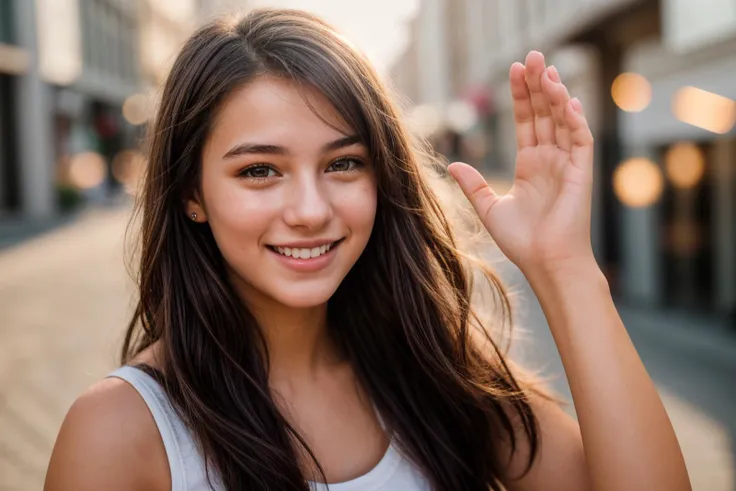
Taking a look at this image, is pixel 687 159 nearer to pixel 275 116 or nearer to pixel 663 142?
pixel 663 142

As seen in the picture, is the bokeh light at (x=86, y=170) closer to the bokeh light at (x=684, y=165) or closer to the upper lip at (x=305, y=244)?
the bokeh light at (x=684, y=165)

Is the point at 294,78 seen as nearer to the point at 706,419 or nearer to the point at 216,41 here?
the point at 216,41

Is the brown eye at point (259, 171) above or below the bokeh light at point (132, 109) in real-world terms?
below

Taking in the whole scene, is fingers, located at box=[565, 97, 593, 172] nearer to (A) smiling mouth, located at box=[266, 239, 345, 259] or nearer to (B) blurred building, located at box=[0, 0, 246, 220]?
(A) smiling mouth, located at box=[266, 239, 345, 259]

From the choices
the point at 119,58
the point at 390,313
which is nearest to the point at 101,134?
the point at 119,58

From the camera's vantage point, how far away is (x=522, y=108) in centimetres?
183

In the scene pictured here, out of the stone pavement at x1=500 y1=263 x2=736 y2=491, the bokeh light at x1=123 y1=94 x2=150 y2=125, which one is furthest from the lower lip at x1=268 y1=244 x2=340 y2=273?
the bokeh light at x1=123 y1=94 x2=150 y2=125

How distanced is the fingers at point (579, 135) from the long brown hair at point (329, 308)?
0.43m

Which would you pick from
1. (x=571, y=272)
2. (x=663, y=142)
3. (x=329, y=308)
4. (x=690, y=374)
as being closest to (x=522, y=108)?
(x=571, y=272)

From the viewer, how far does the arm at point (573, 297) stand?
164cm

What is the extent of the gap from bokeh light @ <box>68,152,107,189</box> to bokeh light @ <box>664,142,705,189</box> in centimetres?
2007

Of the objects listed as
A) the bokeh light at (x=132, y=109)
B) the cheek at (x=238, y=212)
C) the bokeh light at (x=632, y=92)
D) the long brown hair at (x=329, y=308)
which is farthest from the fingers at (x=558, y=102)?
the bokeh light at (x=132, y=109)

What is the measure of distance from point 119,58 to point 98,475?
34.9 metres

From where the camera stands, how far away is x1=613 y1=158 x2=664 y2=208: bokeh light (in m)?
9.18
